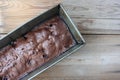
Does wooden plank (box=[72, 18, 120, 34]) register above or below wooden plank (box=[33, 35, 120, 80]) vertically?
above

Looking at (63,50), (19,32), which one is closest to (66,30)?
(63,50)

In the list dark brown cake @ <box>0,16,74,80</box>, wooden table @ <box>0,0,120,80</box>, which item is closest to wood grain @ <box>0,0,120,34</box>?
wooden table @ <box>0,0,120,80</box>

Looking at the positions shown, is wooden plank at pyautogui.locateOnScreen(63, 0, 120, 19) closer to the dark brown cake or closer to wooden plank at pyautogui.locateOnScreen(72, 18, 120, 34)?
wooden plank at pyautogui.locateOnScreen(72, 18, 120, 34)

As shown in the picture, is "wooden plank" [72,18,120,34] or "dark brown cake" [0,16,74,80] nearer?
"dark brown cake" [0,16,74,80]

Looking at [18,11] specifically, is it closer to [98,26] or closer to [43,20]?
[43,20]

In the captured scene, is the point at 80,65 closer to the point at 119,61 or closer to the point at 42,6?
the point at 119,61

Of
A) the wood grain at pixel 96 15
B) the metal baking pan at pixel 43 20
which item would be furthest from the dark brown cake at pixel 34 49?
the wood grain at pixel 96 15

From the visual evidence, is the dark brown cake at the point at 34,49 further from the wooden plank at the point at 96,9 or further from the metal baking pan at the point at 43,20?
the wooden plank at the point at 96,9
